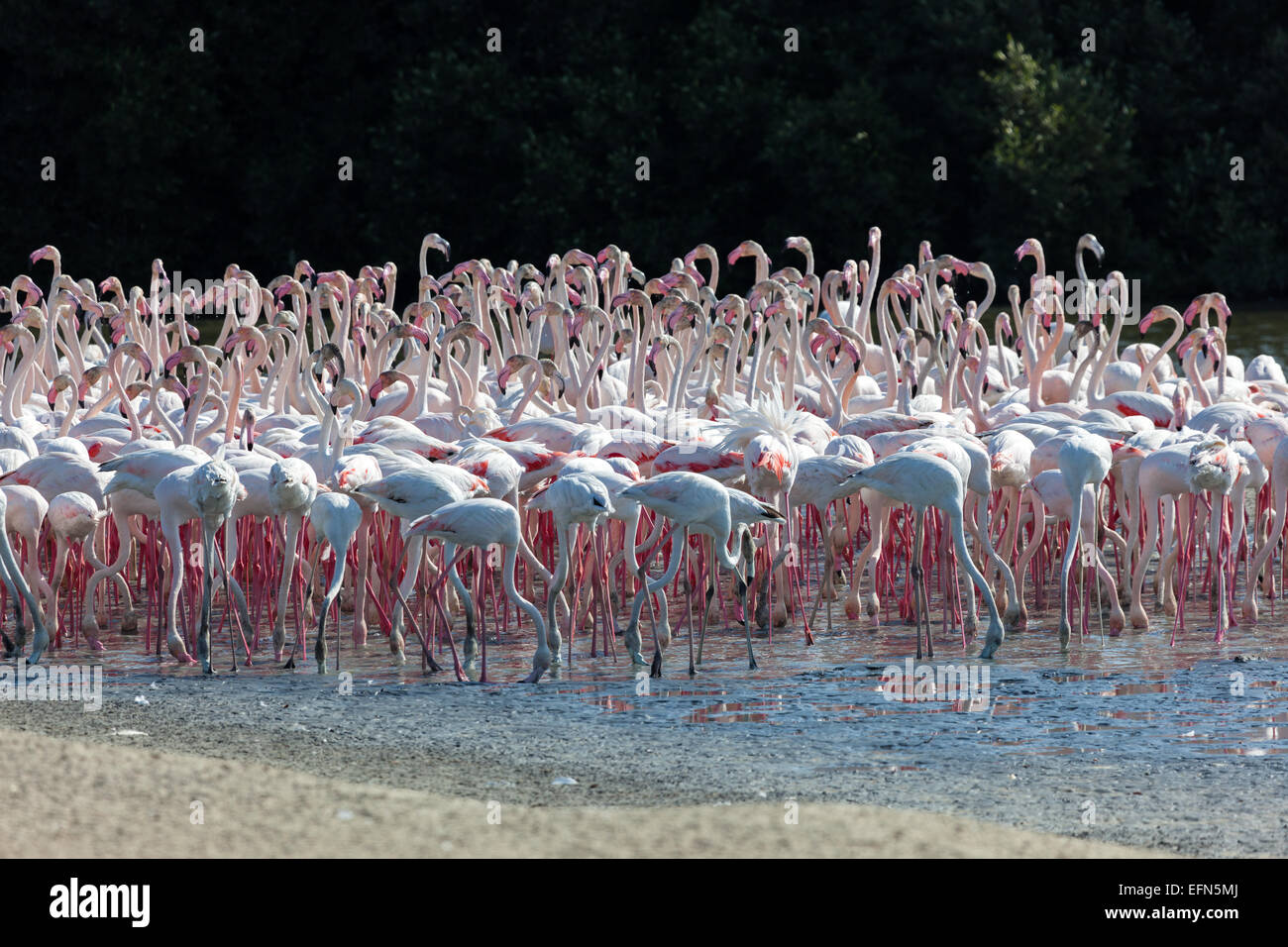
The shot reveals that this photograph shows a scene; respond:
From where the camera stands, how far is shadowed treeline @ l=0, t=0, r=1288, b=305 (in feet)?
89.0

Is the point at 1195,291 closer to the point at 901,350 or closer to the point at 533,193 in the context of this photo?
the point at 533,193

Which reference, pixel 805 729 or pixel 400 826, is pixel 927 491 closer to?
pixel 805 729

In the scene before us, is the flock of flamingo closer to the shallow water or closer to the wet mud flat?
the shallow water

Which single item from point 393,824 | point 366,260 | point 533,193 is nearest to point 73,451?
point 393,824

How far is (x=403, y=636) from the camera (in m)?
8.67

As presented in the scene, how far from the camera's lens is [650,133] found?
28359 mm

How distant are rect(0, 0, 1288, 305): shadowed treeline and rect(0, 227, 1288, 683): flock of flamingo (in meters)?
15.6

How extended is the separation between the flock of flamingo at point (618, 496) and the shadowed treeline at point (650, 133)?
51.1ft

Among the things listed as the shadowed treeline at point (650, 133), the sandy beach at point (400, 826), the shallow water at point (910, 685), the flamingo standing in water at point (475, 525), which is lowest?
the sandy beach at point (400, 826)

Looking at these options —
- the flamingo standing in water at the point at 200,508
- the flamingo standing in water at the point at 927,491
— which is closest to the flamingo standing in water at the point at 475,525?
the flamingo standing in water at the point at 200,508

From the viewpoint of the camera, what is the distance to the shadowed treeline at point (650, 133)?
27141 mm

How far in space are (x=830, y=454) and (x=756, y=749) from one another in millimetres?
2614

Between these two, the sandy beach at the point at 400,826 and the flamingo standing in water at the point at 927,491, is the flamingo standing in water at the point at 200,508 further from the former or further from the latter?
the flamingo standing in water at the point at 927,491

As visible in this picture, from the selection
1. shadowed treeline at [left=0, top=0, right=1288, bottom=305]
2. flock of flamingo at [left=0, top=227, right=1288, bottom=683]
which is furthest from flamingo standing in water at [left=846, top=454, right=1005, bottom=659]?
shadowed treeline at [left=0, top=0, right=1288, bottom=305]
